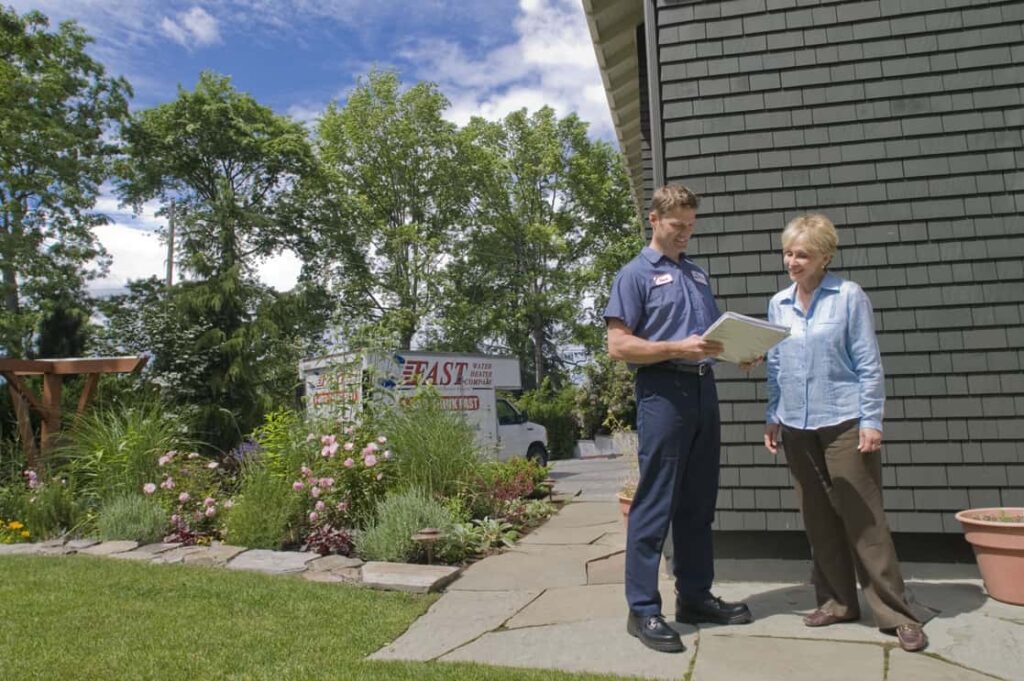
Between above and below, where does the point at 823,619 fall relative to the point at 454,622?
above

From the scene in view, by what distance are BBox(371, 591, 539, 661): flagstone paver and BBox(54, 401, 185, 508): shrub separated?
137 inches

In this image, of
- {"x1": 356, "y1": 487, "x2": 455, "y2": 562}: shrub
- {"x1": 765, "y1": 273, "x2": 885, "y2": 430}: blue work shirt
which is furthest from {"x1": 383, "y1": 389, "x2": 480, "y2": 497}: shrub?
{"x1": 765, "y1": 273, "x2": 885, "y2": 430}: blue work shirt

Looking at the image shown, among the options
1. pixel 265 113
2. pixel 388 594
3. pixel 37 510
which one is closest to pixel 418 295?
pixel 265 113

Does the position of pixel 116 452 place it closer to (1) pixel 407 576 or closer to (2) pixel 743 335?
(1) pixel 407 576

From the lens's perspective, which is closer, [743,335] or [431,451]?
[743,335]

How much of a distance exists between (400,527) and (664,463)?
2.23 meters

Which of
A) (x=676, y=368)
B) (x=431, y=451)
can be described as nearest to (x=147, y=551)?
(x=431, y=451)

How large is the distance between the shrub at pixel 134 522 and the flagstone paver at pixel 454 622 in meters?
→ 2.76

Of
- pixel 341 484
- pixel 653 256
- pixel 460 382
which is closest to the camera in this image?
pixel 653 256

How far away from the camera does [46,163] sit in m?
16.2

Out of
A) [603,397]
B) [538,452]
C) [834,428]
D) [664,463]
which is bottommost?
[538,452]

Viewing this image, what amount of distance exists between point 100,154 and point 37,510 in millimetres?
16774

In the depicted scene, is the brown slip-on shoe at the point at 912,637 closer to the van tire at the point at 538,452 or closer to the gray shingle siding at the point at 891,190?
the gray shingle siding at the point at 891,190

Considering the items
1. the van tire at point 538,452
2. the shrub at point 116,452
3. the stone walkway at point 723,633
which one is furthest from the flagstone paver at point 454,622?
the van tire at point 538,452
